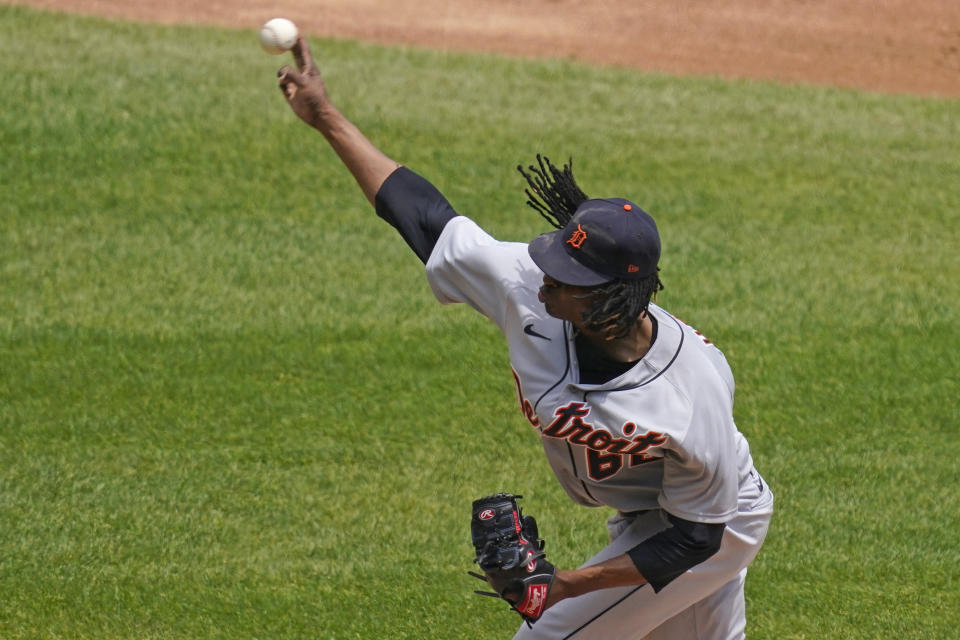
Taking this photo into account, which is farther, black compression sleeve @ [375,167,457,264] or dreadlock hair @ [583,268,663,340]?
black compression sleeve @ [375,167,457,264]

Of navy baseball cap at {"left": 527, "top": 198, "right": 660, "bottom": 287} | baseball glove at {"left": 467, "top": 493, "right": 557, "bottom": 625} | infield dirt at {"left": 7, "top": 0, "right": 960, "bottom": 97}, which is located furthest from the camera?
infield dirt at {"left": 7, "top": 0, "right": 960, "bottom": 97}

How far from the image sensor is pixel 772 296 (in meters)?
7.83

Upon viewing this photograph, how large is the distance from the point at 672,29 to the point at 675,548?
35.7 feet

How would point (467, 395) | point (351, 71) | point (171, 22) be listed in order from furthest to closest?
1. point (171, 22)
2. point (351, 71)
3. point (467, 395)

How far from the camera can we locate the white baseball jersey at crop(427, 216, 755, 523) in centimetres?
341

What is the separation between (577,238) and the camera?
3.36 metres

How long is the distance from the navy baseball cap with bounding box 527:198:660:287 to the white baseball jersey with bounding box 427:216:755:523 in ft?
0.86

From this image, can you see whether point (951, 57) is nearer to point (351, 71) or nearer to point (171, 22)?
point (351, 71)

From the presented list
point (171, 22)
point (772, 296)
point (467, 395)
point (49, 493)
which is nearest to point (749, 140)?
point (772, 296)

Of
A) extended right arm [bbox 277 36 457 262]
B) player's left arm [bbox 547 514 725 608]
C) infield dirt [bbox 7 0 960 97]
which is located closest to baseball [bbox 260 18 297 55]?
extended right arm [bbox 277 36 457 262]

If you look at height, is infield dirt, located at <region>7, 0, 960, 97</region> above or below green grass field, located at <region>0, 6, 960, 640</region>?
above

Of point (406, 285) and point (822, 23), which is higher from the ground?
point (822, 23)

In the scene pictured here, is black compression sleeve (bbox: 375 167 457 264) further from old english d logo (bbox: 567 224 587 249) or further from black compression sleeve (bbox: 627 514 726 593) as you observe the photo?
black compression sleeve (bbox: 627 514 726 593)

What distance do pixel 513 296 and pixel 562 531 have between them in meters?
2.21
